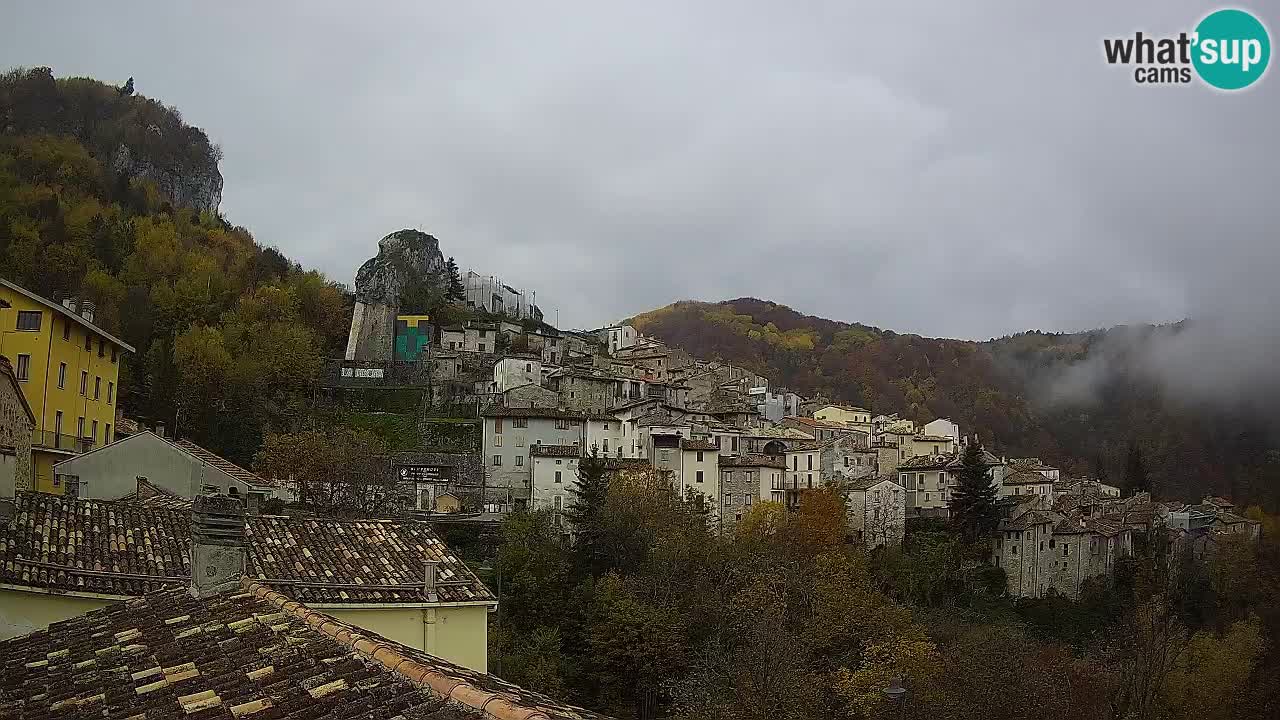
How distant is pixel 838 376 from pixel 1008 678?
86387 millimetres

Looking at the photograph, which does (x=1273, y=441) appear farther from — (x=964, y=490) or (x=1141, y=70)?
(x=1141, y=70)

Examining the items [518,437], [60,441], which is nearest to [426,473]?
[518,437]

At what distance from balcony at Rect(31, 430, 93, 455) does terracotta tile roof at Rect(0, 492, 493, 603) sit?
20956mm

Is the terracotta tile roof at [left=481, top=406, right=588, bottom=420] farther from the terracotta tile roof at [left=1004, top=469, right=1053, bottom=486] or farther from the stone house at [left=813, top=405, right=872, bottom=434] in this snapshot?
→ the stone house at [left=813, top=405, right=872, bottom=434]

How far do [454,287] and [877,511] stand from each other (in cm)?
4938

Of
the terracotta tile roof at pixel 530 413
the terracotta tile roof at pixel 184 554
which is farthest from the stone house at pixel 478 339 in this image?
the terracotta tile roof at pixel 184 554

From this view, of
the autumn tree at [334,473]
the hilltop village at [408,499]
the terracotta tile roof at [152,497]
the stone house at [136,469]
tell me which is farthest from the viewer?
the autumn tree at [334,473]

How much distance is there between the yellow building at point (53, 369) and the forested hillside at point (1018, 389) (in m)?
52.6

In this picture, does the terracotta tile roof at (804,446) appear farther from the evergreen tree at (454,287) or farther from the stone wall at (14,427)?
the stone wall at (14,427)

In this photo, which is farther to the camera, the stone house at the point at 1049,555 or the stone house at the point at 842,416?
the stone house at the point at 842,416

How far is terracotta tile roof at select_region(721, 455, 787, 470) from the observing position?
56.4 meters

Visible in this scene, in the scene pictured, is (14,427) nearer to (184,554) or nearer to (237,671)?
(184,554)

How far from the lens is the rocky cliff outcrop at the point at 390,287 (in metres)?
79.1

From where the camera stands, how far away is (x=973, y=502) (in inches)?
2314
